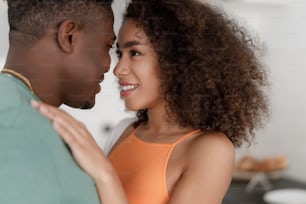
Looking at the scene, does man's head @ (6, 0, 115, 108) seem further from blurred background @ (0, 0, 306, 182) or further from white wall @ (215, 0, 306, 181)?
white wall @ (215, 0, 306, 181)

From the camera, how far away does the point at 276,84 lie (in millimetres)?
1202

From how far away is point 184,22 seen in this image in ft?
2.02

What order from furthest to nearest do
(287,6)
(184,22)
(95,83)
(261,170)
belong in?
(261,170), (287,6), (184,22), (95,83)

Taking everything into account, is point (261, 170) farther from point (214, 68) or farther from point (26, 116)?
point (26, 116)

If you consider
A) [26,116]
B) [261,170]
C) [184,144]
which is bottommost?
[261,170]

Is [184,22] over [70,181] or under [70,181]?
over

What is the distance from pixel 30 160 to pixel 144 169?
315 millimetres

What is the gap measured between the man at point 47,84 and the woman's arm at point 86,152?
0.01 metres

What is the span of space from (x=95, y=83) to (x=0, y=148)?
141 millimetres

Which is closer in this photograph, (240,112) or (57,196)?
(57,196)

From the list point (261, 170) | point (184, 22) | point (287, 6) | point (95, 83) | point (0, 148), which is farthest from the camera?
point (261, 170)

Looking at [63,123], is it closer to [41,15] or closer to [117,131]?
[41,15]

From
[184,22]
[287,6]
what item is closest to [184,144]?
[184,22]

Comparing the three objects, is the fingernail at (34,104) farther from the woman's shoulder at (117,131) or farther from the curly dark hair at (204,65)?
the woman's shoulder at (117,131)
